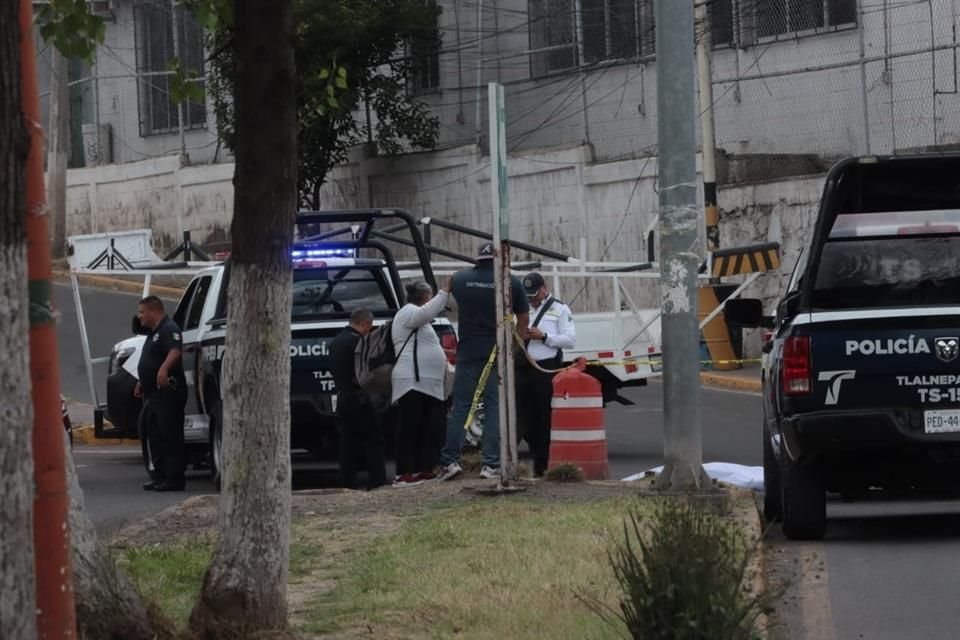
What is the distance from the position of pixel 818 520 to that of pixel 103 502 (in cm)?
622

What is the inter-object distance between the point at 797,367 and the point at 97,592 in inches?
185

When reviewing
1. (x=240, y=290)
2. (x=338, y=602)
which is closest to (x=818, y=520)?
(x=338, y=602)

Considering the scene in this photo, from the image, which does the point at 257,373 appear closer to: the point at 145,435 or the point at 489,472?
the point at 489,472

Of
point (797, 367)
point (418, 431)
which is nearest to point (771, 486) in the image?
point (797, 367)

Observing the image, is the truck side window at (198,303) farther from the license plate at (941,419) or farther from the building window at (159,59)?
the building window at (159,59)

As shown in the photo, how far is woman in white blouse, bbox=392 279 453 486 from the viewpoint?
13.8 metres

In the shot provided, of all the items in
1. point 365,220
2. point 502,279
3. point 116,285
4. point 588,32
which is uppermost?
point 588,32

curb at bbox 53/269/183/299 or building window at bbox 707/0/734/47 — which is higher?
building window at bbox 707/0/734/47

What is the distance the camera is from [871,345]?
9898 millimetres

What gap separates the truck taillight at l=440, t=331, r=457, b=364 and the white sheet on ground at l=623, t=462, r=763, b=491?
7.63 ft

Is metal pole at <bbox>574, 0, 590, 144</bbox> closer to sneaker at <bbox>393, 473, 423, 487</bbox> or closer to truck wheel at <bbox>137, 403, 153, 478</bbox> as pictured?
truck wheel at <bbox>137, 403, 153, 478</bbox>

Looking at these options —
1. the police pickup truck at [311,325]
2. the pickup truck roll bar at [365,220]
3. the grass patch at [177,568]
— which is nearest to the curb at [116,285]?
the police pickup truck at [311,325]

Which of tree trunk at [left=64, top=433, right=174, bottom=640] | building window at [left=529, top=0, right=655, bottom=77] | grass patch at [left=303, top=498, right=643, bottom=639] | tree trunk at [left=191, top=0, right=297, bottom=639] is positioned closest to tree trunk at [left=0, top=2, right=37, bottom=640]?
tree trunk at [left=64, top=433, right=174, bottom=640]

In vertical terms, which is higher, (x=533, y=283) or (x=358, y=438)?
(x=533, y=283)
